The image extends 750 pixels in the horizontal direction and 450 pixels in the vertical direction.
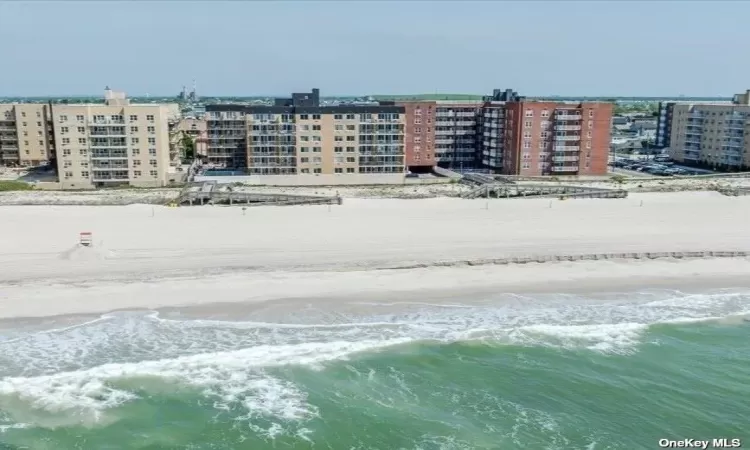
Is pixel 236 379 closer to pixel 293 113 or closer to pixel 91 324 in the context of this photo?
pixel 91 324

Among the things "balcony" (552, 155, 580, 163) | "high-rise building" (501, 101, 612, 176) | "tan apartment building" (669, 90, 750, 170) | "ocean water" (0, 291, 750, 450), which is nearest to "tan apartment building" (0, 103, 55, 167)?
"high-rise building" (501, 101, 612, 176)

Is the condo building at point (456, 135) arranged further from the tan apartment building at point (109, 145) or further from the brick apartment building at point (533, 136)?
the tan apartment building at point (109, 145)

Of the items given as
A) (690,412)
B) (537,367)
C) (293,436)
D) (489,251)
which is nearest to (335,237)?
(489,251)

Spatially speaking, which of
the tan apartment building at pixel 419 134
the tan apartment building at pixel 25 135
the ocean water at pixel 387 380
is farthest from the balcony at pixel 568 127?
the tan apartment building at pixel 25 135

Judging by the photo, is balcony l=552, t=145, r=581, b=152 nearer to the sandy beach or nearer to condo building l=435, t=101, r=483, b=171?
condo building l=435, t=101, r=483, b=171

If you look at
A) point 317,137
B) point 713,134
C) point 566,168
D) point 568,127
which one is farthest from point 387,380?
point 713,134

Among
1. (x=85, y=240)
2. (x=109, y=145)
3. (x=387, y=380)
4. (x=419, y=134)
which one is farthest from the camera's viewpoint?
(x=419, y=134)

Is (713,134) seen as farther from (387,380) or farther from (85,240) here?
(85,240)
